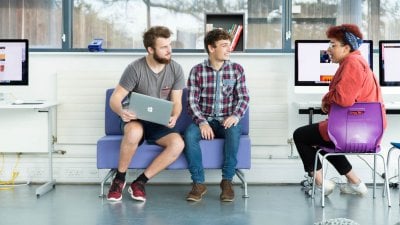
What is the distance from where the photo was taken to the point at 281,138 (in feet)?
17.2

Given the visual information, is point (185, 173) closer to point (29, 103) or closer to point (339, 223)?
point (29, 103)

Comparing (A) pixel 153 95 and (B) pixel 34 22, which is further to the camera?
(B) pixel 34 22

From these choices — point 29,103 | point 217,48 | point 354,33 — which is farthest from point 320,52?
point 29,103

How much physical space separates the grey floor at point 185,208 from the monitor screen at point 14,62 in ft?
2.76

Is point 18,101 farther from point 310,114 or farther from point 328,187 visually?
point 328,187

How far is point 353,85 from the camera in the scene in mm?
4184

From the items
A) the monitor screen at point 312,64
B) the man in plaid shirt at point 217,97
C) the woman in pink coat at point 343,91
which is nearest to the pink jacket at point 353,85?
the woman in pink coat at point 343,91

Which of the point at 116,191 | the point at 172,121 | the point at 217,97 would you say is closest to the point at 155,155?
the point at 172,121

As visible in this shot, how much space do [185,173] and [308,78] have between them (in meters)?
1.24

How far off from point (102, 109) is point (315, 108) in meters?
1.70

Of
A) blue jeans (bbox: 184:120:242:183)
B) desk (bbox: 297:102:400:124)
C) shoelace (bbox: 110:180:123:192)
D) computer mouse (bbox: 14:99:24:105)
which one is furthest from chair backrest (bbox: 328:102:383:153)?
computer mouse (bbox: 14:99:24:105)

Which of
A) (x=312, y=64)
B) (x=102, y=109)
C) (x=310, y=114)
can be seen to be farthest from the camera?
(x=102, y=109)

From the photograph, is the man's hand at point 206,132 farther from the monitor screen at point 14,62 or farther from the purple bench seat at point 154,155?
the monitor screen at point 14,62

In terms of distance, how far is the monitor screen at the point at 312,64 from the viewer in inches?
193
